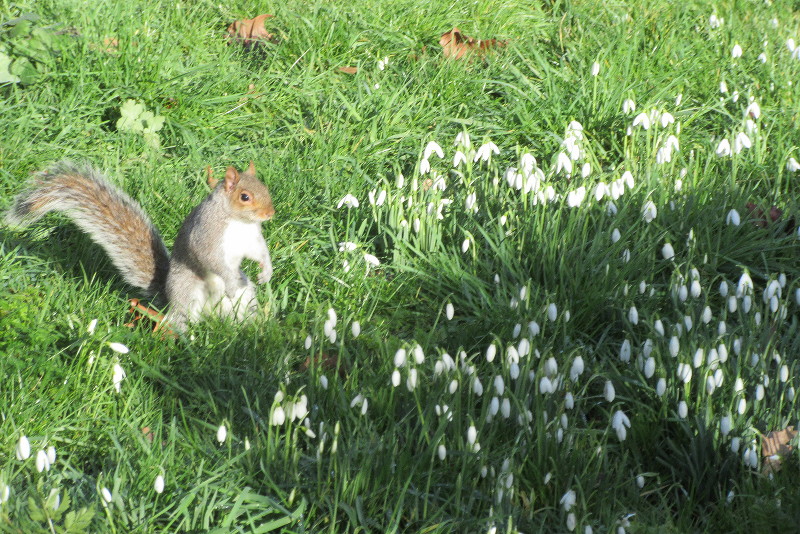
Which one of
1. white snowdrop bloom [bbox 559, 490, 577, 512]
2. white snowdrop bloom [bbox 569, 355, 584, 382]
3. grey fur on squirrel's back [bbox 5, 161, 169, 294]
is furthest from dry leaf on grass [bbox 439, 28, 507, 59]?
white snowdrop bloom [bbox 559, 490, 577, 512]

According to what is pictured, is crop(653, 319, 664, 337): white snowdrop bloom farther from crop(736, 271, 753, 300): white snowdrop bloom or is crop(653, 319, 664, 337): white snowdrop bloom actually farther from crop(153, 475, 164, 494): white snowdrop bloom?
crop(153, 475, 164, 494): white snowdrop bloom

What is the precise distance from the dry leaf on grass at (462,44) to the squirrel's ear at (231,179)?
6.13ft

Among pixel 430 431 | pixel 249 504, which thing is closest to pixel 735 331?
pixel 430 431

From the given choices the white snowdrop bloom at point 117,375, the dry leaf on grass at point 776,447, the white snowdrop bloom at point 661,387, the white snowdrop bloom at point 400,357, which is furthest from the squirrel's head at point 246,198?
the dry leaf on grass at point 776,447

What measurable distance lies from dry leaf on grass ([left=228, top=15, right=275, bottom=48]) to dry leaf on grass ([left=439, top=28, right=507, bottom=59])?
90 cm

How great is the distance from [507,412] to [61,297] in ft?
5.53

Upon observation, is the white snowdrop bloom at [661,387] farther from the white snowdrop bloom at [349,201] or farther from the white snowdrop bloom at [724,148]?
the white snowdrop bloom at [349,201]

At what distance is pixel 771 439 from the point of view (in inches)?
103

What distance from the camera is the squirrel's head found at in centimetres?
337

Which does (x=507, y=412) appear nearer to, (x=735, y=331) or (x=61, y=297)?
(x=735, y=331)

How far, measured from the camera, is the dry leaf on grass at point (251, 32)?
16.5 ft

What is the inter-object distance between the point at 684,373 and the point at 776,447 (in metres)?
0.30

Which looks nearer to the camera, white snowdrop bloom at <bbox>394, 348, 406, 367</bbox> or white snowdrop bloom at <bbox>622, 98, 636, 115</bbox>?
white snowdrop bloom at <bbox>394, 348, 406, 367</bbox>

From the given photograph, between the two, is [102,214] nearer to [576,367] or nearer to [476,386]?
[476,386]
